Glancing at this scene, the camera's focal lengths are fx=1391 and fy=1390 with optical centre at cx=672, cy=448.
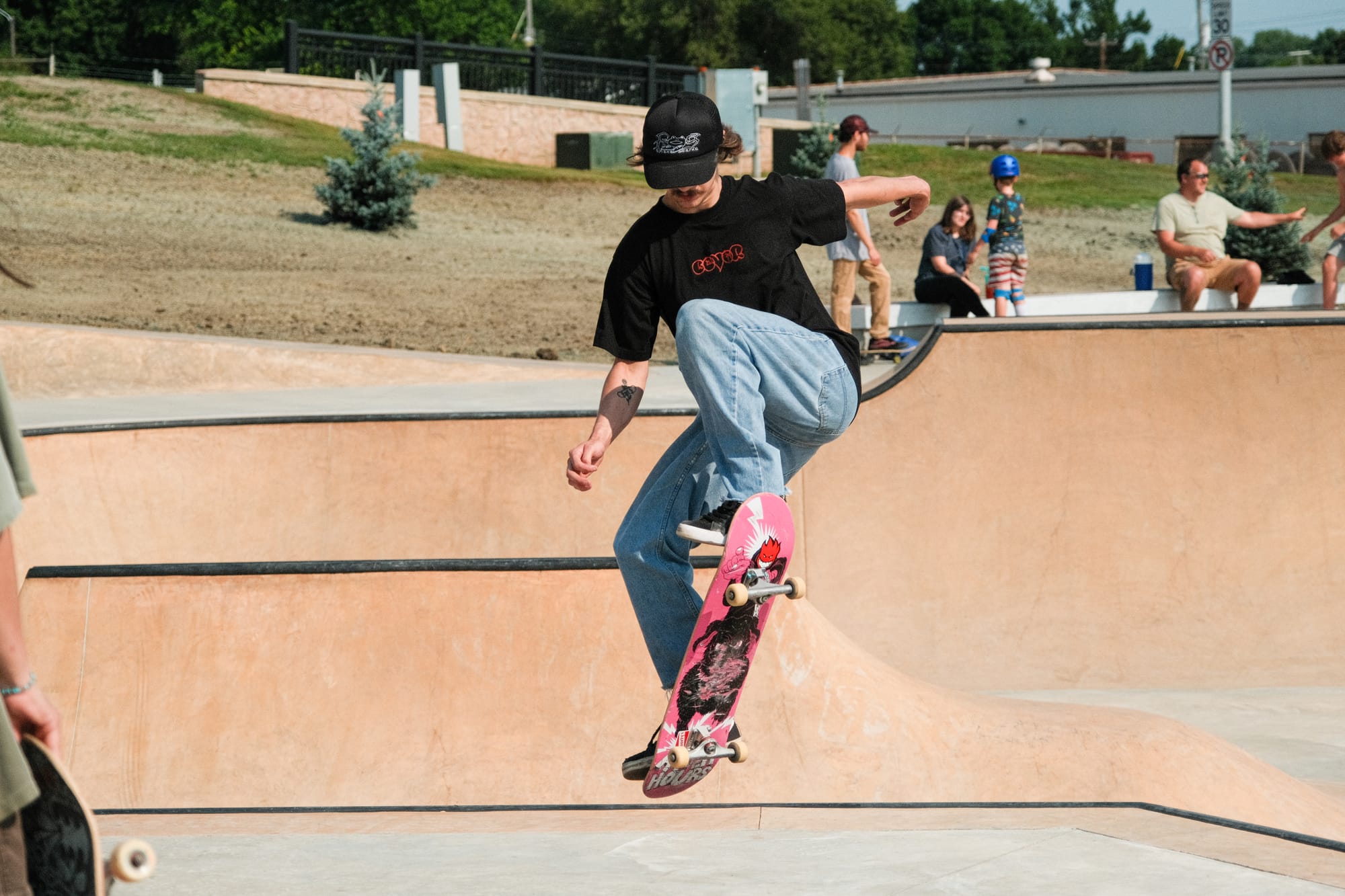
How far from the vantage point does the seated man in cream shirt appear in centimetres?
1102

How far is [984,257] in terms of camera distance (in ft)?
71.3

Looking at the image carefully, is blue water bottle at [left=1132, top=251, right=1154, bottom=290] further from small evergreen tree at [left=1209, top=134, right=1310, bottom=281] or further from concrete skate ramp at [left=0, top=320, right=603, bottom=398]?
small evergreen tree at [left=1209, top=134, right=1310, bottom=281]

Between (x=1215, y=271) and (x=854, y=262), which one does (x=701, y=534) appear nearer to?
(x=854, y=262)

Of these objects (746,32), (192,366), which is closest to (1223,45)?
(192,366)

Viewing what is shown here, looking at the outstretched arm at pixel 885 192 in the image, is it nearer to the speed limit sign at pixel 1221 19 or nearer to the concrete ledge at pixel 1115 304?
the concrete ledge at pixel 1115 304

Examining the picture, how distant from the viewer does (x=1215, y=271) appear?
11328 millimetres

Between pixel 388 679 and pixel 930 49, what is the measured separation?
382ft

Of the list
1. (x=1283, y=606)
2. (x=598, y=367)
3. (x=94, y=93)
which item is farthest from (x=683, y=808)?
(x=94, y=93)

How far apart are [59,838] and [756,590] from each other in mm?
2020

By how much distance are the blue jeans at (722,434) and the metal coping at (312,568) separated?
119 centimetres

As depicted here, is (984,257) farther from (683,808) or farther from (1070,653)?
(683,808)

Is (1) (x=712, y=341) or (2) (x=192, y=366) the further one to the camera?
(2) (x=192, y=366)

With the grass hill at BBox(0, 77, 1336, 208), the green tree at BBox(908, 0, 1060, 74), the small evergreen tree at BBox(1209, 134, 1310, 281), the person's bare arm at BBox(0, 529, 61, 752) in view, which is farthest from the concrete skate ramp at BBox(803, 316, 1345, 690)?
the green tree at BBox(908, 0, 1060, 74)

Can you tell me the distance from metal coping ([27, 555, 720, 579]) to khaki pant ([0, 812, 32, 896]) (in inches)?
122
